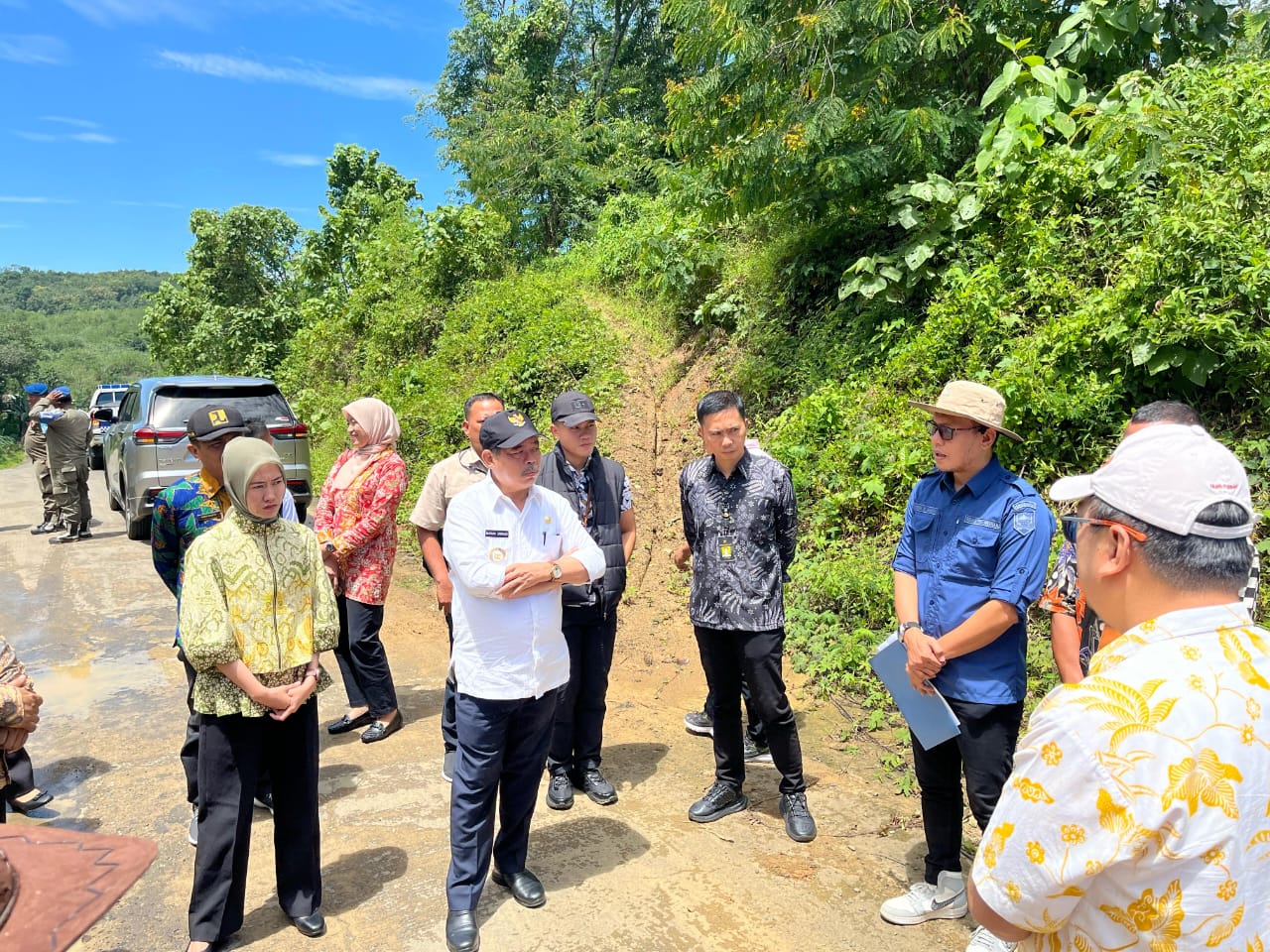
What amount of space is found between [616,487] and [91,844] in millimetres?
3042

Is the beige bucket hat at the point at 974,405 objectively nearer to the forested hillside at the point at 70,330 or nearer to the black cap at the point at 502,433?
the black cap at the point at 502,433

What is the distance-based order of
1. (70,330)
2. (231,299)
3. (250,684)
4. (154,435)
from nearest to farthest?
(250,684) < (154,435) < (231,299) < (70,330)

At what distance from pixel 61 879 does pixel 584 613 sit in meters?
2.75

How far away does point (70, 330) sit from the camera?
246 ft

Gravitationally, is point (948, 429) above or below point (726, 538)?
above

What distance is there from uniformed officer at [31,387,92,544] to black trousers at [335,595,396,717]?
24.2ft

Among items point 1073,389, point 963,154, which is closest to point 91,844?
point 1073,389

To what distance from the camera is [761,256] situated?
31.4 ft

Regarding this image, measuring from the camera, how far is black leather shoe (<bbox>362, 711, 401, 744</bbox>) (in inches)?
187

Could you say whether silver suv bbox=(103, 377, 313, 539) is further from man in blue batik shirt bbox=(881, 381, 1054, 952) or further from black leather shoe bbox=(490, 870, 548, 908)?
man in blue batik shirt bbox=(881, 381, 1054, 952)

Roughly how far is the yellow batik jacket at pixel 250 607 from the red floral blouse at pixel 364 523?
1.53 meters

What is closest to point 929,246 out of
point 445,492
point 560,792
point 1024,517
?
point 1024,517

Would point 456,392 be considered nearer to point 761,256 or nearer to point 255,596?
point 761,256

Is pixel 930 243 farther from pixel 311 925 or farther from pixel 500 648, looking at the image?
pixel 311 925
